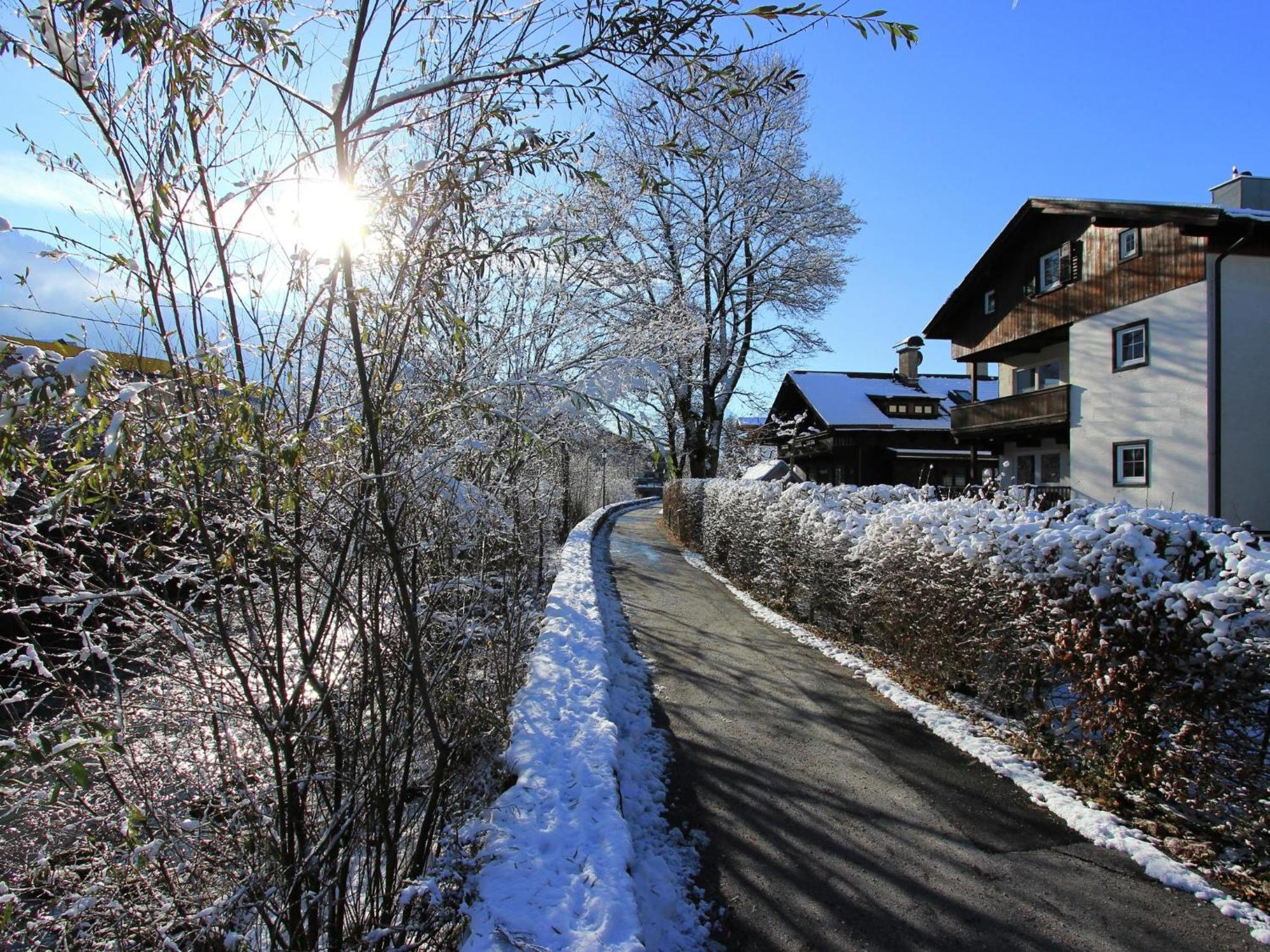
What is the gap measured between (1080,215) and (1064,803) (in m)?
16.7

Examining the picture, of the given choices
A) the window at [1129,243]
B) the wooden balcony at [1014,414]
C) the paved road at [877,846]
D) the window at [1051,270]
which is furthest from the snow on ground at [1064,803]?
Answer: the window at [1051,270]

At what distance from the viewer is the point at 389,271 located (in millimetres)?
2363

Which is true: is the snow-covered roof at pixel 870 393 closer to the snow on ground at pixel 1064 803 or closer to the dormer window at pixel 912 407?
the dormer window at pixel 912 407

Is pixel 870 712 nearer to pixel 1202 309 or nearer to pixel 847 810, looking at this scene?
pixel 847 810

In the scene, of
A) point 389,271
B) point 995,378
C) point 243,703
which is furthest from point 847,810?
point 995,378

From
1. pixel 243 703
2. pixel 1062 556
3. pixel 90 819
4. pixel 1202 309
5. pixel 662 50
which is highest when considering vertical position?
pixel 1202 309

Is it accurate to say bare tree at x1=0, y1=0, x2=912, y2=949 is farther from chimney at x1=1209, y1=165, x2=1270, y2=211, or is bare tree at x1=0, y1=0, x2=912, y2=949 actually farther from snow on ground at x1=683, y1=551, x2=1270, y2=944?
chimney at x1=1209, y1=165, x2=1270, y2=211

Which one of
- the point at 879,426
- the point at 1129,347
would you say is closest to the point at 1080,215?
the point at 1129,347

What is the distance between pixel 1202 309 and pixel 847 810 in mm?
15074

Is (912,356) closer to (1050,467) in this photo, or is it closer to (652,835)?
(1050,467)

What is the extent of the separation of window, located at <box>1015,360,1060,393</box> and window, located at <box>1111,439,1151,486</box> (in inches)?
145

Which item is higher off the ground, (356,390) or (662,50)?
(662,50)

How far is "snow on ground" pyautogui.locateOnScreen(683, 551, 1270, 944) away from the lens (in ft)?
9.25

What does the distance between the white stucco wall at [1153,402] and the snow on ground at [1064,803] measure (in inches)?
411
